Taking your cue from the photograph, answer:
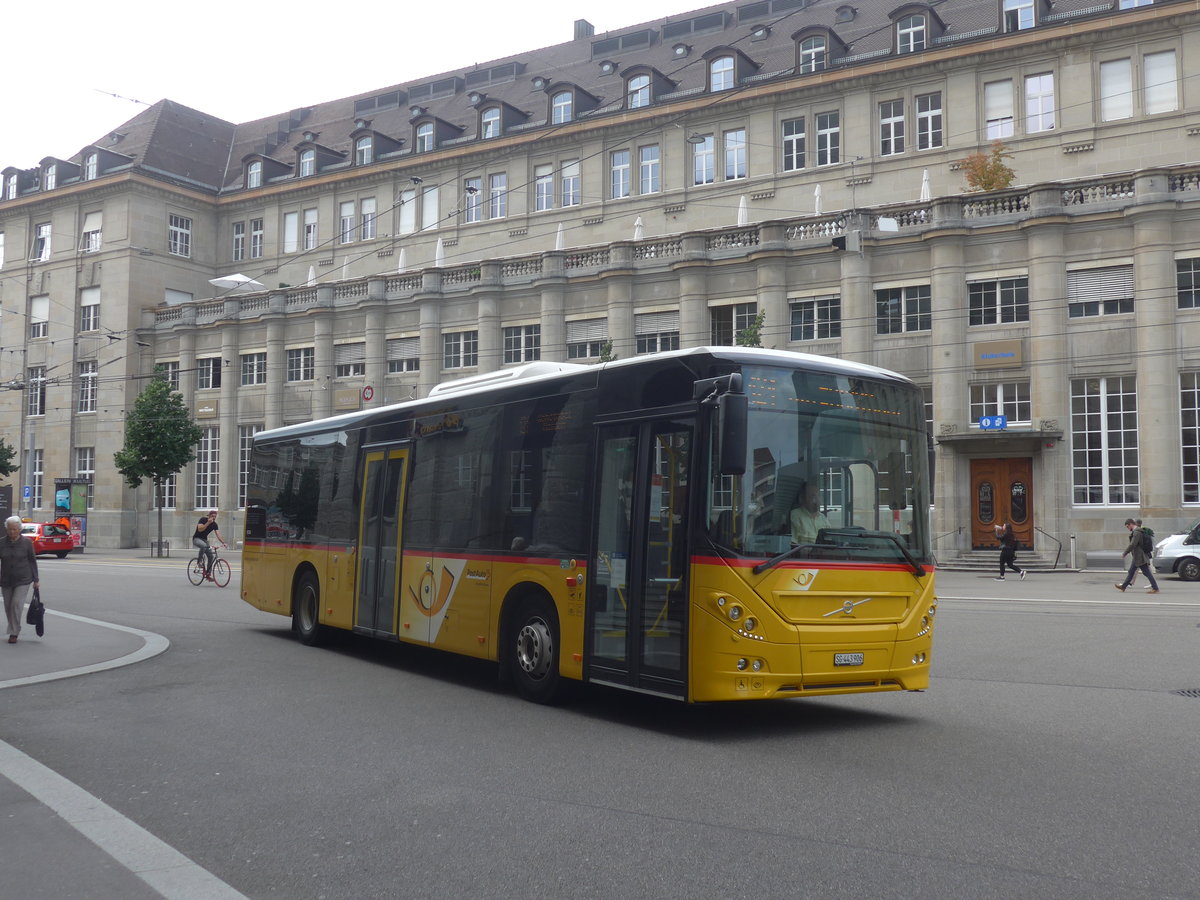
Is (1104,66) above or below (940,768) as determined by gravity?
above

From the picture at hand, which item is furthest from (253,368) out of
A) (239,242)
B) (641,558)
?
(641,558)

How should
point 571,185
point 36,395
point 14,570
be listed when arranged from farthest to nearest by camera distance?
1. point 36,395
2. point 571,185
3. point 14,570

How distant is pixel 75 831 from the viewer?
6027 mm

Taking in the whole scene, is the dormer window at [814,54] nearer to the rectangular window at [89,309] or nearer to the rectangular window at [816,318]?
the rectangular window at [816,318]

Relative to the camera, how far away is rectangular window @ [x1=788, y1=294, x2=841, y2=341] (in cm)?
3591

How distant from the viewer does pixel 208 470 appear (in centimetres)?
5222

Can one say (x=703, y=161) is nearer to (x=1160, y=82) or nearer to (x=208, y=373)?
(x=1160, y=82)

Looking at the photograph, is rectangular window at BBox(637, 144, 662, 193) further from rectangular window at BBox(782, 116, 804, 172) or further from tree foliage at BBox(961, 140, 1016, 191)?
tree foliage at BBox(961, 140, 1016, 191)

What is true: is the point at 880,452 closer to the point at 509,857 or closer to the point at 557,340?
the point at 509,857

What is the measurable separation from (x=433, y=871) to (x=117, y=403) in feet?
176

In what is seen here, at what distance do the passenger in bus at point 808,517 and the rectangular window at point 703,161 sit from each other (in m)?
37.8

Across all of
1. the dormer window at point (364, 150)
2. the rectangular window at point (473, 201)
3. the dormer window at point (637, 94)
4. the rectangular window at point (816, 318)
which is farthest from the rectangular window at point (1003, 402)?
the dormer window at point (364, 150)

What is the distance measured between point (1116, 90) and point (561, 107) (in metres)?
21.8

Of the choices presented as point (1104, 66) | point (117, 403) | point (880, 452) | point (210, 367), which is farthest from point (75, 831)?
point (117, 403)
